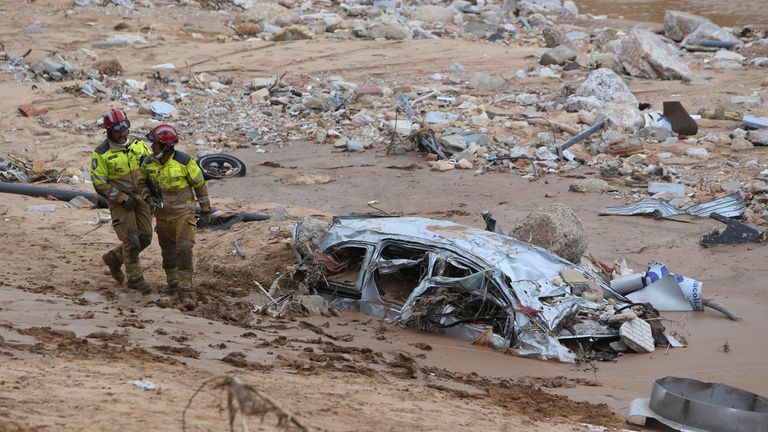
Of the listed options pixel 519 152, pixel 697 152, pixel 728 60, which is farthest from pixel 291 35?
pixel 697 152

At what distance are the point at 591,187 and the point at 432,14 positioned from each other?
1627 cm

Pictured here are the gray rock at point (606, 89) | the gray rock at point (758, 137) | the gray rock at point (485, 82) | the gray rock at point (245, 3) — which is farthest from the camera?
the gray rock at point (245, 3)

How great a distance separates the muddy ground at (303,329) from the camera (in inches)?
251

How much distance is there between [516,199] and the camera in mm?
15617

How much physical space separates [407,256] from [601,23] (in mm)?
24714

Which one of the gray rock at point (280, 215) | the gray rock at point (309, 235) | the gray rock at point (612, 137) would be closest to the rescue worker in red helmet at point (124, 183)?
the gray rock at point (309, 235)

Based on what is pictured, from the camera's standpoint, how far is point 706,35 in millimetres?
27906

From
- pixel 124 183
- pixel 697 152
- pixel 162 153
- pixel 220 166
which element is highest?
pixel 162 153

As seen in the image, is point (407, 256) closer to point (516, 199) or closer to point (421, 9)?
point (516, 199)

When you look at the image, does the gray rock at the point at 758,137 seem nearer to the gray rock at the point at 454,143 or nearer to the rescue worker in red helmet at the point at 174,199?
the gray rock at the point at 454,143

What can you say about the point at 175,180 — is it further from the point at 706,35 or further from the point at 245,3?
the point at 245,3

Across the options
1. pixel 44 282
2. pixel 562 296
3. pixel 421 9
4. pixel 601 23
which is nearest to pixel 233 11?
pixel 421 9

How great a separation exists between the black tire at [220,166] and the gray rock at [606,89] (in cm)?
793

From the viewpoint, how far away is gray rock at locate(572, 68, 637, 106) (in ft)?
68.6
